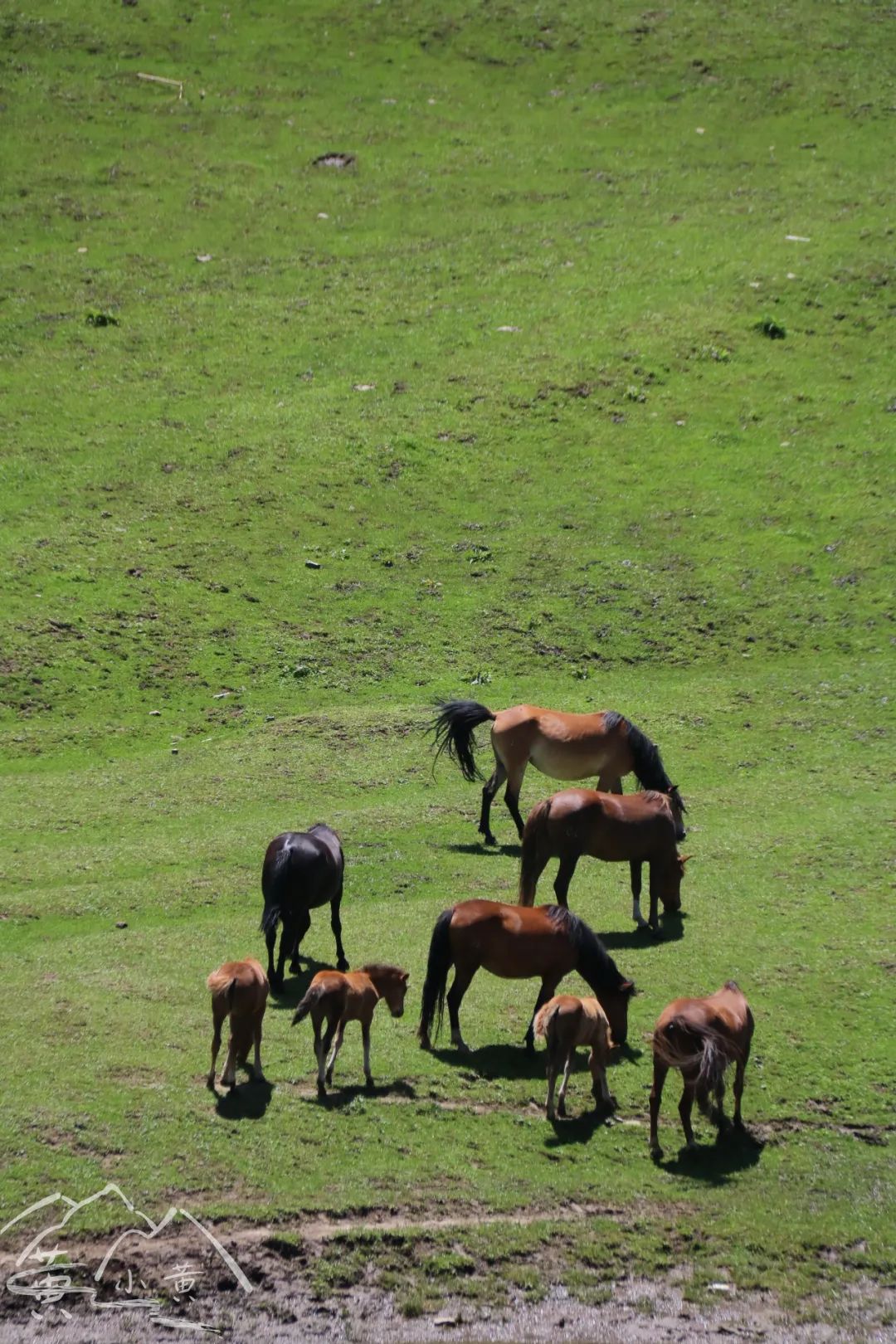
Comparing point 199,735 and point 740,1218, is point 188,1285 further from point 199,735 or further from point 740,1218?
point 199,735

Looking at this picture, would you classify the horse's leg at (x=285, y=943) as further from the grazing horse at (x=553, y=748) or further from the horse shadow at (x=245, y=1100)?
the grazing horse at (x=553, y=748)

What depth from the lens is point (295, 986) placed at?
12.3m

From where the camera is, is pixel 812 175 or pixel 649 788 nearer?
pixel 649 788

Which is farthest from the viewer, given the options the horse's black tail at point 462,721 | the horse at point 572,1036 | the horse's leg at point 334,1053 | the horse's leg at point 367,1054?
the horse's black tail at point 462,721

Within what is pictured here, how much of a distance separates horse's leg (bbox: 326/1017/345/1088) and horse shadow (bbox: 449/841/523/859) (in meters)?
5.17

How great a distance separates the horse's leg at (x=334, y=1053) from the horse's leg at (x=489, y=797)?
5.61 m

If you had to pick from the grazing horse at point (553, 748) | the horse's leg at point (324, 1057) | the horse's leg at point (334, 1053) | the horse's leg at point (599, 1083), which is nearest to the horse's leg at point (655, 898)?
the grazing horse at point (553, 748)

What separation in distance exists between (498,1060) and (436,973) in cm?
87

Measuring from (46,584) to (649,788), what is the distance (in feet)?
37.3

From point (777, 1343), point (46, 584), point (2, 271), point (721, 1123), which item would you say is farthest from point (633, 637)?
point (2, 271)

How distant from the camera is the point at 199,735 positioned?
64.2 ft

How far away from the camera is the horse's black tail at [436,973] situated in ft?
36.6

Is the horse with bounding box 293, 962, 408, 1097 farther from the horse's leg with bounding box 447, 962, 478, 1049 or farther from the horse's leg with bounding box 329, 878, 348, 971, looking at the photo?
the horse's leg with bounding box 329, 878, 348, 971

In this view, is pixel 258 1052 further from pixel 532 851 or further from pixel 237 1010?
pixel 532 851
